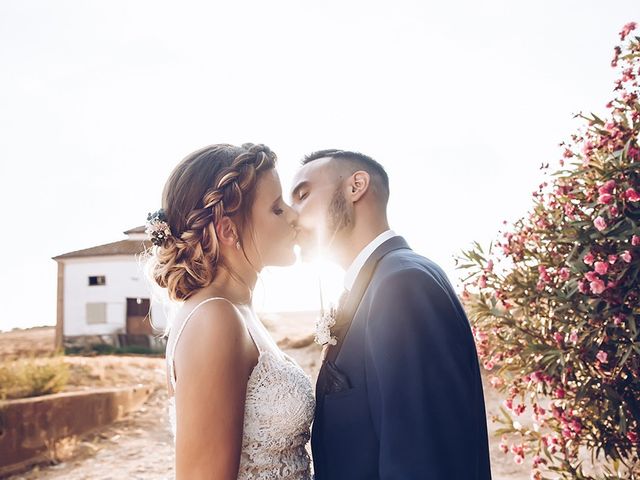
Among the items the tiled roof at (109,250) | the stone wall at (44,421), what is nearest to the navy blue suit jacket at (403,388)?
the stone wall at (44,421)

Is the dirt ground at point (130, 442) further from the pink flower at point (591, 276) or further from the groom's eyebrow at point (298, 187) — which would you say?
the groom's eyebrow at point (298, 187)

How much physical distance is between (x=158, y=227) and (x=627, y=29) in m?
4.03

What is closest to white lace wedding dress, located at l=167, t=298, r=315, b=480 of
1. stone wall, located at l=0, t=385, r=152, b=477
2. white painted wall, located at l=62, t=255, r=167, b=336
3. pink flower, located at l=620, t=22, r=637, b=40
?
pink flower, located at l=620, t=22, r=637, b=40

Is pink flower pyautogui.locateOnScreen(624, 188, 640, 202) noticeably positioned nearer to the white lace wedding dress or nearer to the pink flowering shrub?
the pink flowering shrub

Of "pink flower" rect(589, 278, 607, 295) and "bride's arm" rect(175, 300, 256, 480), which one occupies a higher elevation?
"pink flower" rect(589, 278, 607, 295)

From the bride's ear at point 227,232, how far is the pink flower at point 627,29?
367 centimetres

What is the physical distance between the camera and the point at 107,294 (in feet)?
90.6

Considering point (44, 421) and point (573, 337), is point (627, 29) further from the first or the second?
point (44, 421)

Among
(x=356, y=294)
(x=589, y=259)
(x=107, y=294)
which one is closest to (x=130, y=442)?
(x=589, y=259)

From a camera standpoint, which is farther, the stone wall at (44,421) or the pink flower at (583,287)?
the stone wall at (44,421)

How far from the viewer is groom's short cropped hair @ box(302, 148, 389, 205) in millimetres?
3301

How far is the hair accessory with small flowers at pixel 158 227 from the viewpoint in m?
3.32

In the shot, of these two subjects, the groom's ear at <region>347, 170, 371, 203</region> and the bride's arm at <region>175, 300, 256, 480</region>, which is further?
the groom's ear at <region>347, 170, 371, 203</region>

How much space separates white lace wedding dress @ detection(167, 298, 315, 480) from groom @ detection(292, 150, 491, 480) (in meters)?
0.30
